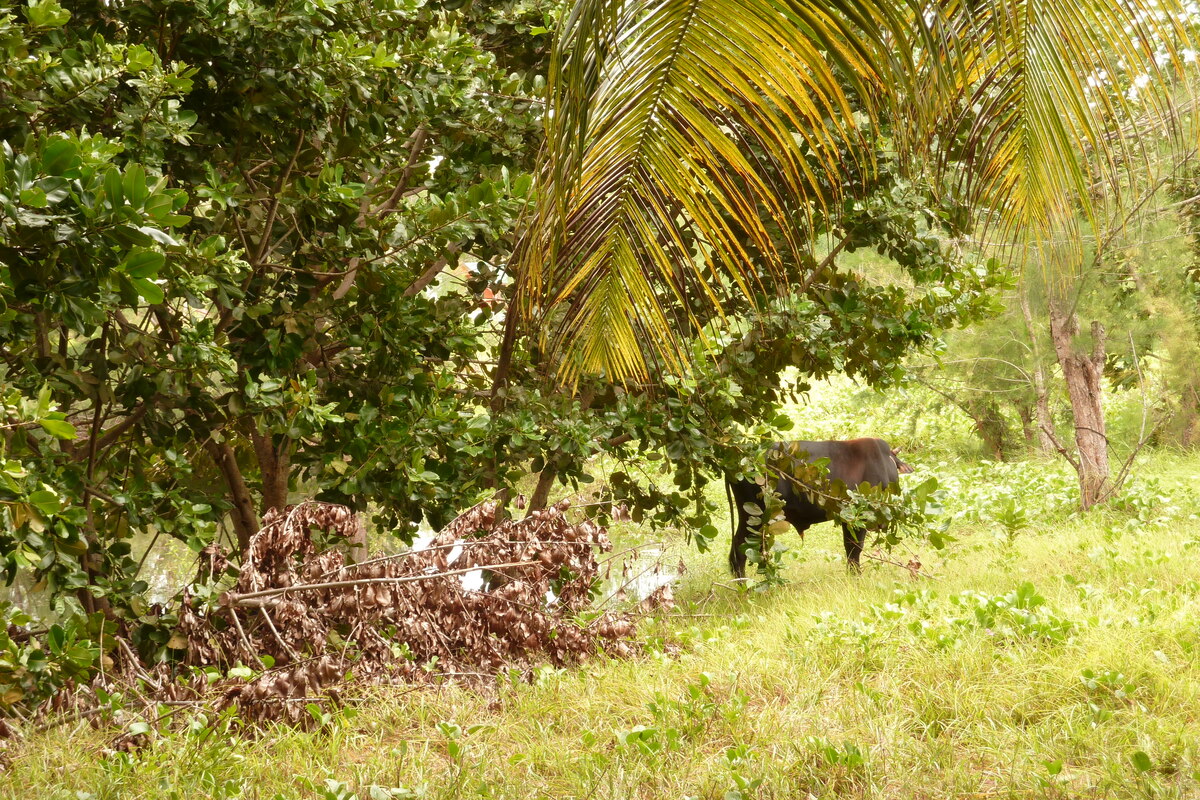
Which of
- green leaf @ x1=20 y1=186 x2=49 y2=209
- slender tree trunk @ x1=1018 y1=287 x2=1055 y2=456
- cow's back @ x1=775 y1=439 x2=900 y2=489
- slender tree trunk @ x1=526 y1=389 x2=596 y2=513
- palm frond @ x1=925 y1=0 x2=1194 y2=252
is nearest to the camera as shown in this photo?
palm frond @ x1=925 y1=0 x2=1194 y2=252

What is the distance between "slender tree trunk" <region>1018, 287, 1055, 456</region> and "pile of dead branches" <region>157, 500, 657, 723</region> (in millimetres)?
5946

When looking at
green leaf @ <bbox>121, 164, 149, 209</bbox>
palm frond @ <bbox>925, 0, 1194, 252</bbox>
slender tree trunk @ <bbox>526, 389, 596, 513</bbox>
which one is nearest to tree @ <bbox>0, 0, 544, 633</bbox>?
green leaf @ <bbox>121, 164, 149, 209</bbox>

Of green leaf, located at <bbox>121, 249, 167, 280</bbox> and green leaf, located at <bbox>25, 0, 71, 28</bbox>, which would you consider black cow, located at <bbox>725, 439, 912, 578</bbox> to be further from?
green leaf, located at <bbox>25, 0, 71, 28</bbox>

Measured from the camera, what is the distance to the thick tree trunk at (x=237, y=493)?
475 cm

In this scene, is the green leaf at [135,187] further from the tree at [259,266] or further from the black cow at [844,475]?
the black cow at [844,475]

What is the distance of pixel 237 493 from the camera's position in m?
4.91

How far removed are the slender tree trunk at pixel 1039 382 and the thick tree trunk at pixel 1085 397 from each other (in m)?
0.27

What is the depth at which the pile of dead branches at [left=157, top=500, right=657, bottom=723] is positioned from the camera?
3861mm

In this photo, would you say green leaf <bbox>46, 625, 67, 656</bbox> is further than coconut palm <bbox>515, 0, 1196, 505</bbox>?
Yes

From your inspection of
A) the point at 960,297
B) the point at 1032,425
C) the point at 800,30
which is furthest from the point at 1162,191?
the point at 800,30

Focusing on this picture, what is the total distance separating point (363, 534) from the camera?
18.2 feet

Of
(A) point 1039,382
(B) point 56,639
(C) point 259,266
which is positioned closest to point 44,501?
(B) point 56,639

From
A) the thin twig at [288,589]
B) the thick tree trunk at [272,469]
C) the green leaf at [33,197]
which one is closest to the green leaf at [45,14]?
the green leaf at [33,197]

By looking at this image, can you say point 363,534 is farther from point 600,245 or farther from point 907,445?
point 907,445
